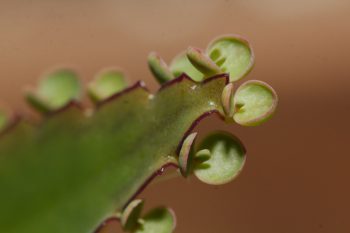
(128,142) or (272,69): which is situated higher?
(128,142)

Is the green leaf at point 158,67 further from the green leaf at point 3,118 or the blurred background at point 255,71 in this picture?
the blurred background at point 255,71

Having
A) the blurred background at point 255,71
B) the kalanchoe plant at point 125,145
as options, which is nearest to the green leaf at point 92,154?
the kalanchoe plant at point 125,145

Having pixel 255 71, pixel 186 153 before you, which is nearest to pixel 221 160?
pixel 186 153

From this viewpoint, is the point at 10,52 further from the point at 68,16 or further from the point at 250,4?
the point at 250,4

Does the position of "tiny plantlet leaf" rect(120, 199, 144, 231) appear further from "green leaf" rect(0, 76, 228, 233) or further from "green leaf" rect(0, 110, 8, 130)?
"green leaf" rect(0, 110, 8, 130)

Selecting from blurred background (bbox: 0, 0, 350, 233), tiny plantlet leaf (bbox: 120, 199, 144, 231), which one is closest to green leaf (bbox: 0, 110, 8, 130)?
tiny plantlet leaf (bbox: 120, 199, 144, 231)

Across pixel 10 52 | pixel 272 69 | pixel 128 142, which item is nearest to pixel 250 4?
pixel 272 69
